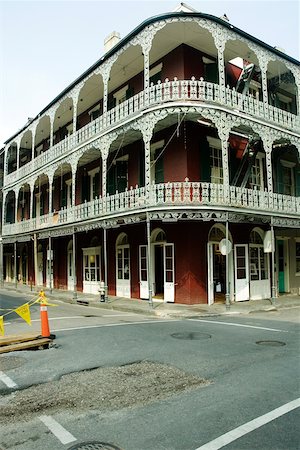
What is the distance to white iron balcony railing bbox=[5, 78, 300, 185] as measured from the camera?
1535 centimetres

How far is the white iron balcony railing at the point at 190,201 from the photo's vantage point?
14.7 metres

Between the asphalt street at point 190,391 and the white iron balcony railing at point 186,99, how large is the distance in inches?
340

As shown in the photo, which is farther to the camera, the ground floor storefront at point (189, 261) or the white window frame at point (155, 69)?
the white window frame at point (155, 69)

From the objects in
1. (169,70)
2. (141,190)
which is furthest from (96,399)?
(169,70)

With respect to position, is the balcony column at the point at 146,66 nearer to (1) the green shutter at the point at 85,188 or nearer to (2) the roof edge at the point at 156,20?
(2) the roof edge at the point at 156,20

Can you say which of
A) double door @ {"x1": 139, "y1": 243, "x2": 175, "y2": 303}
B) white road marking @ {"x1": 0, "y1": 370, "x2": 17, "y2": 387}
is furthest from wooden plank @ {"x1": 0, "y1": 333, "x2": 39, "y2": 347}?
double door @ {"x1": 139, "y1": 243, "x2": 175, "y2": 303}

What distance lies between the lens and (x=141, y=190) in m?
16.0

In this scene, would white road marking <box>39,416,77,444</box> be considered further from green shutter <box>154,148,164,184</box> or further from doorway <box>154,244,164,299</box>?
green shutter <box>154,148,164,184</box>

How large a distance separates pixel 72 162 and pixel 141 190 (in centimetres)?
665

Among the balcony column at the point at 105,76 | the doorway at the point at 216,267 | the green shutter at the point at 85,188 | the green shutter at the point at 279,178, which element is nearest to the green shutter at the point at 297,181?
the green shutter at the point at 279,178

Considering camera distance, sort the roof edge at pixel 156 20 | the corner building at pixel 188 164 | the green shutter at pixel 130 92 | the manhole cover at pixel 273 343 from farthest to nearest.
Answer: the green shutter at pixel 130 92 < the corner building at pixel 188 164 < the roof edge at pixel 156 20 < the manhole cover at pixel 273 343

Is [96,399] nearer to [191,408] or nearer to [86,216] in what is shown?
[191,408]

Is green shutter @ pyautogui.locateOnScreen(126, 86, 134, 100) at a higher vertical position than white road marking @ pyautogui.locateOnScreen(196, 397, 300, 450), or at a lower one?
higher

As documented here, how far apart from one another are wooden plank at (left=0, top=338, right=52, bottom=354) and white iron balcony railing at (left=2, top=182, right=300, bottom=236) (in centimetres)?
748
